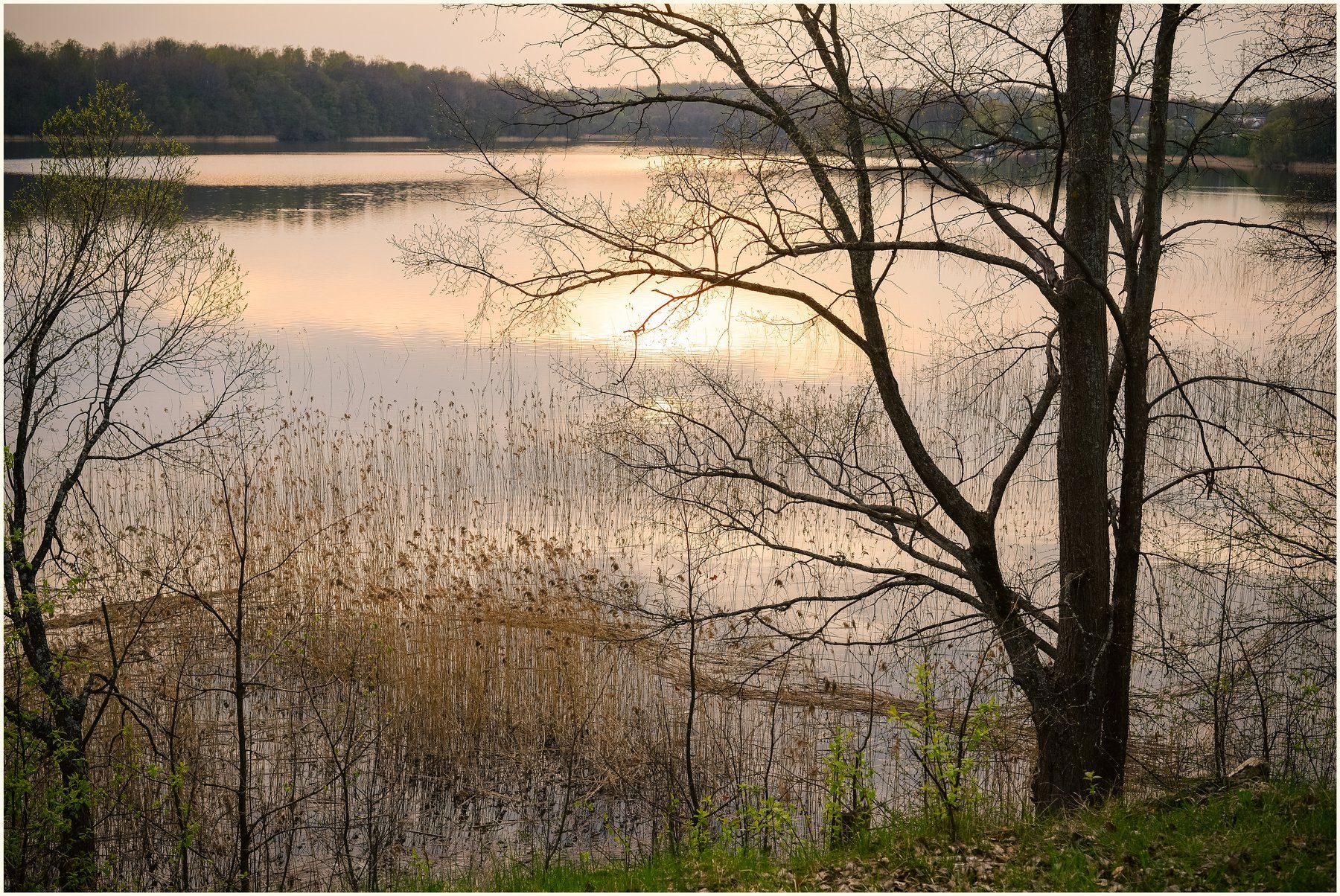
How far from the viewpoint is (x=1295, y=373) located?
687 inches

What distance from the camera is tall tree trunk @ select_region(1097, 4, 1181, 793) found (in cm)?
809

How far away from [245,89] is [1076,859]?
29046 mm

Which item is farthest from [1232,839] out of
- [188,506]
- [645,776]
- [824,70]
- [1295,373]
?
[1295,373]

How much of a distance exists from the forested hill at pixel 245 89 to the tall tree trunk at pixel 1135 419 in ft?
18.2

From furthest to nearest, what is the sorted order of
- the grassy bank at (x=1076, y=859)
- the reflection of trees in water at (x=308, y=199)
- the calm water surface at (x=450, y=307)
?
1. the reflection of trees in water at (x=308, y=199)
2. the calm water surface at (x=450, y=307)
3. the grassy bank at (x=1076, y=859)

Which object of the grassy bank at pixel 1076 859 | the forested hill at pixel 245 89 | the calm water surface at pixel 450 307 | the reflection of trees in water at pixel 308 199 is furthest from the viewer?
the reflection of trees in water at pixel 308 199

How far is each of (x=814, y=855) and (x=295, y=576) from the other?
305 inches

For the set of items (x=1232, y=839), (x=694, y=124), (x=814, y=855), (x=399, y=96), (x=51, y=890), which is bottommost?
(x=51, y=890)

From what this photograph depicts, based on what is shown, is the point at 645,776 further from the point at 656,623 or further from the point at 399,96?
the point at 399,96

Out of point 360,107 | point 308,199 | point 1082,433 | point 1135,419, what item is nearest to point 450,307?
point 360,107

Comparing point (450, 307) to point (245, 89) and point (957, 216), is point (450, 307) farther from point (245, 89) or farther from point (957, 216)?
point (957, 216)

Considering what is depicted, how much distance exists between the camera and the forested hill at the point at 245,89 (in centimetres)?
1431

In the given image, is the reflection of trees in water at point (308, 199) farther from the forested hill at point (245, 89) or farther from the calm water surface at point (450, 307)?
the forested hill at point (245, 89)

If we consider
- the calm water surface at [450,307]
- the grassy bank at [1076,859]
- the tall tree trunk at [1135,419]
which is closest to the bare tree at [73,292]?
the calm water surface at [450,307]
